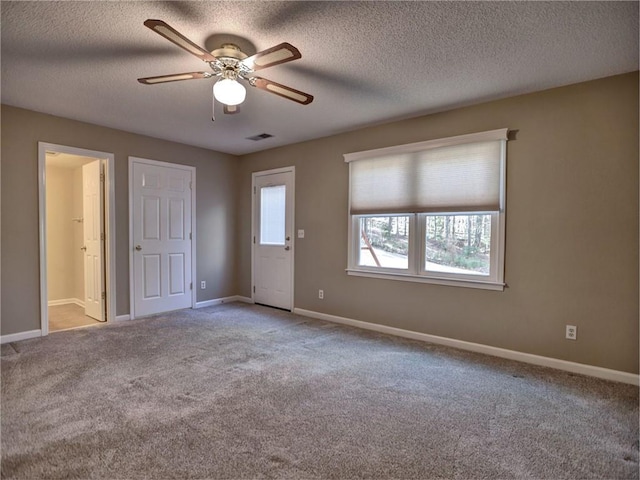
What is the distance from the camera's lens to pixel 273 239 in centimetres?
538

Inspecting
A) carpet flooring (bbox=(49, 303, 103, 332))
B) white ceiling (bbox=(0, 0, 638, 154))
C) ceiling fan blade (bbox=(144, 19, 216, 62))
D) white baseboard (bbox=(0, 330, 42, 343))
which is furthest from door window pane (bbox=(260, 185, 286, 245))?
ceiling fan blade (bbox=(144, 19, 216, 62))

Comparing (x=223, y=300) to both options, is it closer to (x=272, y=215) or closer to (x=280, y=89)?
(x=272, y=215)

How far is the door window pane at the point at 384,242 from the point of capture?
4016 mm

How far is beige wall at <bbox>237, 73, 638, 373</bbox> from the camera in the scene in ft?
9.04

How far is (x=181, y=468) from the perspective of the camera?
1.74m

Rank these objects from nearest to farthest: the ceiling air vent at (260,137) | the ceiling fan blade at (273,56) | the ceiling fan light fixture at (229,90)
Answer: the ceiling fan blade at (273,56)
the ceiling fan light fixture at (229,90)
the ceiling air vent at (260,137)

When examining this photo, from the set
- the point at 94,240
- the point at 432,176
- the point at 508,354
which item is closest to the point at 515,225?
the point at 432,176

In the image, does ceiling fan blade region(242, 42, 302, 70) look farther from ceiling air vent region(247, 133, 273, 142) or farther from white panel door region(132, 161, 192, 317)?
white panel door region(132, 161, 192, 317)

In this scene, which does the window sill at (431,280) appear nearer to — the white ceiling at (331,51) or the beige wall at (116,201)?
the white ceiling at (331,51)

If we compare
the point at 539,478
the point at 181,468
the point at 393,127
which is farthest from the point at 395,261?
the point at 181,468

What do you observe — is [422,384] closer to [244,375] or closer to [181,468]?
[244,375]

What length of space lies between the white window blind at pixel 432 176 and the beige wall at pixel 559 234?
0.41ft

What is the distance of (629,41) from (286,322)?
4.06 m

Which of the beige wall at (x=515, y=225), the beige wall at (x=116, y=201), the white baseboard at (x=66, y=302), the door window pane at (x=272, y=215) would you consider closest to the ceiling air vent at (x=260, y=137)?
the beige wall at (x=515, y=225)
